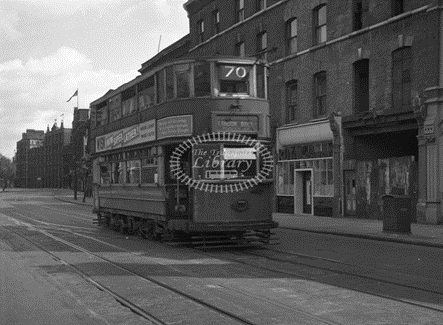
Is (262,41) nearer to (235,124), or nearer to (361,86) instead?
(361,86)

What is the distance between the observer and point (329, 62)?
2716 centimetres

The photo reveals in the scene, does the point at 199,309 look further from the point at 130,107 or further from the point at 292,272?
the point at 130,107

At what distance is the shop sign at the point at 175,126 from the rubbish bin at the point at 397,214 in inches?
296

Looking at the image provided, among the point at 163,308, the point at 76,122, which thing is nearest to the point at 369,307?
the point at 163,308

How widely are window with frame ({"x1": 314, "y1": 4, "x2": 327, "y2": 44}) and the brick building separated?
0.05 metres

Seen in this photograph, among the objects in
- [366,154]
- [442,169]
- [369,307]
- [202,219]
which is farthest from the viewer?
[366,154]

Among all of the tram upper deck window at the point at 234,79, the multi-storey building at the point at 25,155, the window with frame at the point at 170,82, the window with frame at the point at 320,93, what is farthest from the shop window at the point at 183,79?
the multi-storey building at the point at 25,155

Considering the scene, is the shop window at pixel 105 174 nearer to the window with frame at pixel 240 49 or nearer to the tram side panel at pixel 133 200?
the tram side panel at pixel 133 200

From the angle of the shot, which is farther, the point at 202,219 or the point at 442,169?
the point at 442,169

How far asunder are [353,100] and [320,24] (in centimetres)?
469

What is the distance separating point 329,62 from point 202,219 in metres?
15.4

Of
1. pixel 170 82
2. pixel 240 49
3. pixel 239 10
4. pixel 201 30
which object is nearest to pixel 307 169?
pixel 240 49

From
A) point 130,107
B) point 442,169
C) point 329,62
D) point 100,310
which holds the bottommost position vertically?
point 100,310

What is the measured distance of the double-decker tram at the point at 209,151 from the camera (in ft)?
46.2
